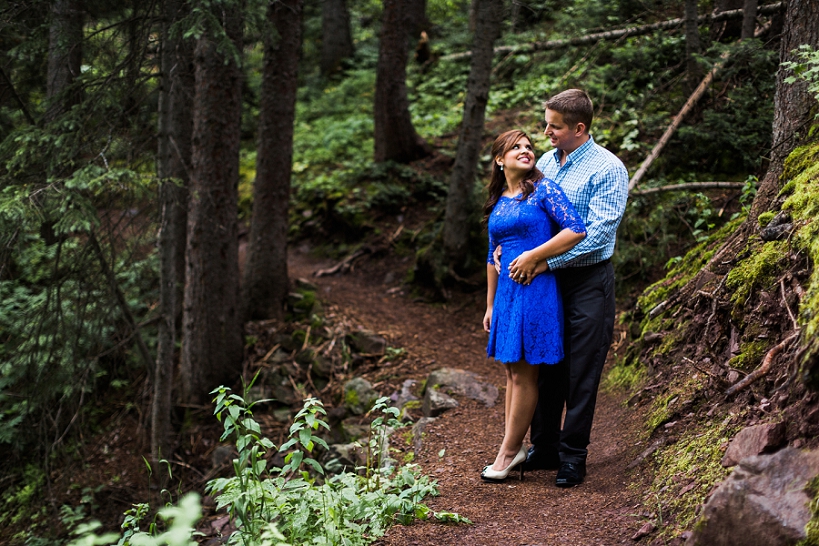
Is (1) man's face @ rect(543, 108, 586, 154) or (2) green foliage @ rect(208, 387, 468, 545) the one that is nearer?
(2) green foliage @ rect(208, 387, 468, 545)

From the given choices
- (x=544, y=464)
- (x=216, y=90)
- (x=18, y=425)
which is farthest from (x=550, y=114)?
(x=18, y=425)

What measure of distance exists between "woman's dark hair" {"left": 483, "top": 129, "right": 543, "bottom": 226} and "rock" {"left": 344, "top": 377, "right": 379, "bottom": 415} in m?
3.59

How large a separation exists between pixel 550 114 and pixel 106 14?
643 centimetres

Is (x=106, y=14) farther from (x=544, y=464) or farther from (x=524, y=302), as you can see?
(x=544, y=464)

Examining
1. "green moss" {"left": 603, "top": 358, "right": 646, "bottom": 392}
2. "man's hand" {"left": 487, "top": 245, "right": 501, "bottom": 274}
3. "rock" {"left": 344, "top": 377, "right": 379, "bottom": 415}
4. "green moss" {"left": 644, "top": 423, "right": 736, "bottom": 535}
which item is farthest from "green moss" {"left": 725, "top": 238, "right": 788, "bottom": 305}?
"rock" {"left": 344, "top": 377, "right": 379, "bottom": 415}

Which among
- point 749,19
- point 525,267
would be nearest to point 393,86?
point 749,19

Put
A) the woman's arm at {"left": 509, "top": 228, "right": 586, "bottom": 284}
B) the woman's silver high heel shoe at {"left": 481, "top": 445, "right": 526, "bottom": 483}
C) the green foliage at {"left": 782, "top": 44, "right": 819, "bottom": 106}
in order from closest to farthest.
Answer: the green foliage at {"left": 782, "top": 44, "right": 819, "bottom": 106} → the woman's arm at {"left": 509, "top": 228, "right": 586, "bottom": 284} → the woman's silver high heel shoe at {"left": 481, "top": 445, "right": 526, "bottom": 483}

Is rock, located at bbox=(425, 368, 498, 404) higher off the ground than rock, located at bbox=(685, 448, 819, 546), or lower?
lower

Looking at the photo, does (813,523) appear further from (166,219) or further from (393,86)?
(393,86)

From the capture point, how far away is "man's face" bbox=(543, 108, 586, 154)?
12.2 ft

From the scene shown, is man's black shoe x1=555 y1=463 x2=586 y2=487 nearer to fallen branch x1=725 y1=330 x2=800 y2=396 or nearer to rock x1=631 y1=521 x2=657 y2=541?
rock x1=631 y1=521 x2=657 y2=541

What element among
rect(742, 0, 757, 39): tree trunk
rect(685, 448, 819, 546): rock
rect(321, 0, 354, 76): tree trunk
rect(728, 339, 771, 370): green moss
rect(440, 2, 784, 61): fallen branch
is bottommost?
rect(685, 448, 819, 546): rock

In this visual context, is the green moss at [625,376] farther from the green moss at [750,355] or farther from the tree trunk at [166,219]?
the tree trunk at [166,219]

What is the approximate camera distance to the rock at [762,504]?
2.17m
